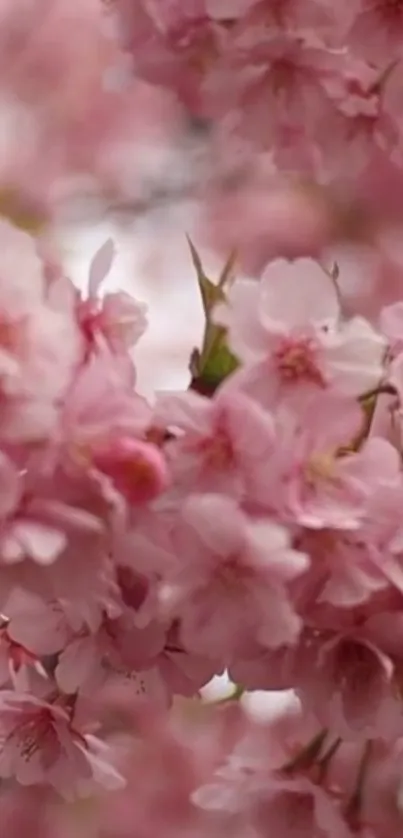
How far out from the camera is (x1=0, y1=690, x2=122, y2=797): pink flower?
52cm

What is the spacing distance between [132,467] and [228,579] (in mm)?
54

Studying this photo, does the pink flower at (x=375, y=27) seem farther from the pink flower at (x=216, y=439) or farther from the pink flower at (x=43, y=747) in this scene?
the pink flower at (x=43, y=747)

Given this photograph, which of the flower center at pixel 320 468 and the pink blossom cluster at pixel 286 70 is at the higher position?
the pink blossom cluster at pixel 286 70

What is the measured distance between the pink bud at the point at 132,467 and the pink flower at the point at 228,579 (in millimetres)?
15

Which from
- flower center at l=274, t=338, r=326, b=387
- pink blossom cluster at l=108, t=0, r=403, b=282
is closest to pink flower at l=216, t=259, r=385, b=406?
flower center at l=274, t=338, r=326, b=387

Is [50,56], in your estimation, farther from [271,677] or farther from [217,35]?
[271,677]

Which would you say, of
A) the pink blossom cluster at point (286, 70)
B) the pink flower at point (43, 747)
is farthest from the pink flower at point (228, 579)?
the pink blossom cluster at point (286, 70)

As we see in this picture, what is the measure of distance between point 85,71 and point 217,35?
0.67m

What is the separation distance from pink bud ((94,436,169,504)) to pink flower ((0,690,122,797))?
144 mm

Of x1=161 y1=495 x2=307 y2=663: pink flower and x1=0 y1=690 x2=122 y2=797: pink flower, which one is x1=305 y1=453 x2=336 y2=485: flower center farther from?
x1=0 y1=690 x2=122 y2=797: pink flower

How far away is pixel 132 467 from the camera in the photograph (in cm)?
41

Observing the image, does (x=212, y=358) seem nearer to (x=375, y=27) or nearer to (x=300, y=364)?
(x=300, y=364)

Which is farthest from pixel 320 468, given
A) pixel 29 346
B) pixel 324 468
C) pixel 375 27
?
pixel 375 27

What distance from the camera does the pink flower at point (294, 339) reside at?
1.43 ft
